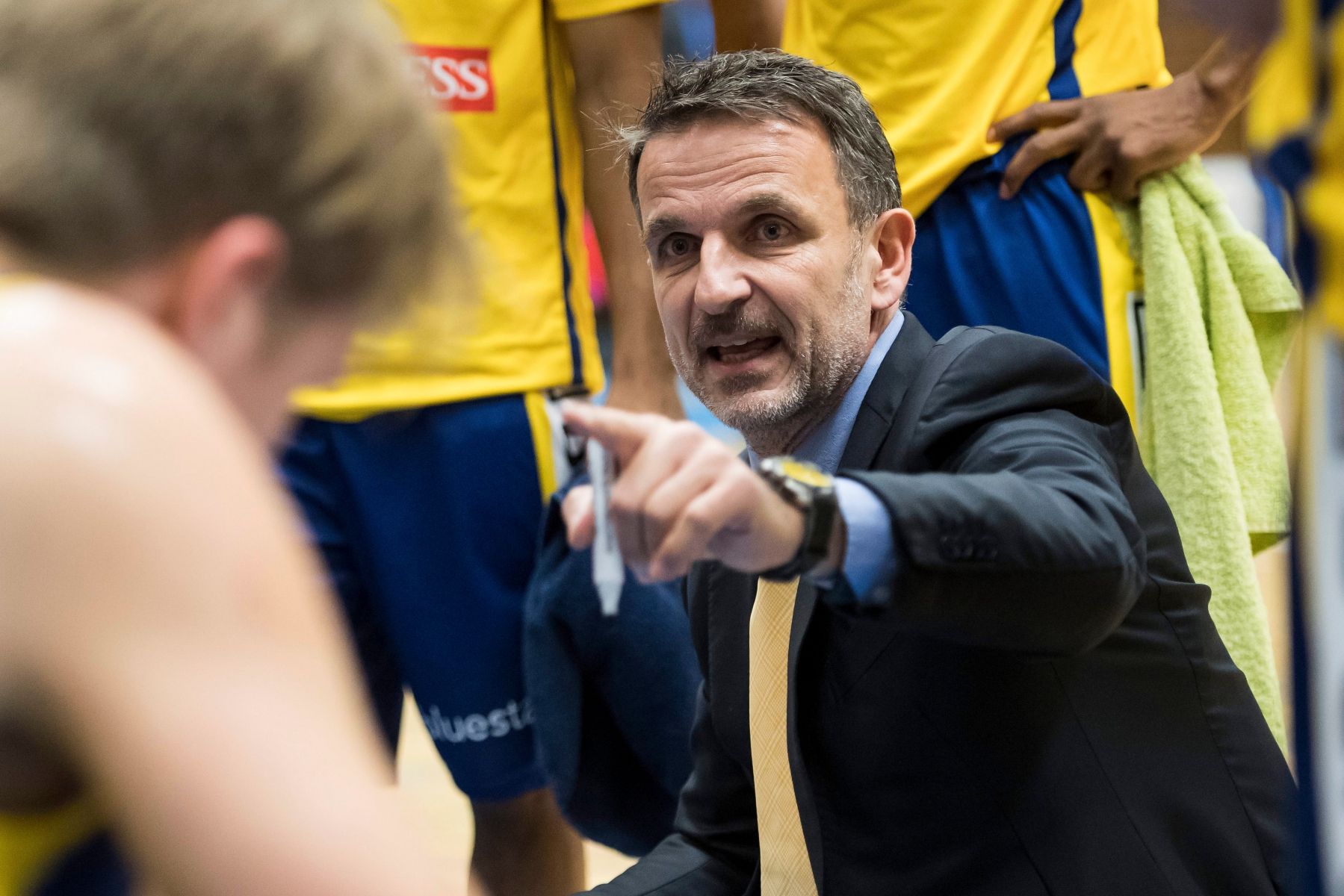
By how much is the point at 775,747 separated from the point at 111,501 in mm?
856

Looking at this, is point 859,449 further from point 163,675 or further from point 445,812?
point 445,812

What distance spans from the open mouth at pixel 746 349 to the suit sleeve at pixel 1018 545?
33 centimetres

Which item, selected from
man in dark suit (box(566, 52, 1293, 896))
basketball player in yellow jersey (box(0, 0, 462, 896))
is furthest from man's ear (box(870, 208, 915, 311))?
basketball player in yellow jersey (box(0, 0, 462, 896))

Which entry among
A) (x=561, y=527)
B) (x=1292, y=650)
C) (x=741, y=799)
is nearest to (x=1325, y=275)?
(x=1292, y=650)

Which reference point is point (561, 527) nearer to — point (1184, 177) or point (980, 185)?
point (980, 185)

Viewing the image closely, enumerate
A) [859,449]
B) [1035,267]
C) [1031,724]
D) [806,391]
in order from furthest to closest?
1. [1035,267]
2. [806,391]
3. [859,449]
4. [1031,724]

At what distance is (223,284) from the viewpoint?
0.65 meters

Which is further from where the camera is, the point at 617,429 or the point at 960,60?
the point at 960,60

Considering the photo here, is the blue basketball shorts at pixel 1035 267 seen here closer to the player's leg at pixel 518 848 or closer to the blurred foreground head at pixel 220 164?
the player's leg at pixel 518 848

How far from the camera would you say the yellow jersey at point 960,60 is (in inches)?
62.7

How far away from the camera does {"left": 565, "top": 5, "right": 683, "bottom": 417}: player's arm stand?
5.63 ft

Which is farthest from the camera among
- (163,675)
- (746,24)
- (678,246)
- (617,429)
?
(746,24)

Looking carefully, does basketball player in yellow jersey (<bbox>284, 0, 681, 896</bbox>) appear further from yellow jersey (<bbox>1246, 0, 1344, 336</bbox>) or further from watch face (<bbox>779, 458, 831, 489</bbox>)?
yellow jersey (<bbox>1246, 0, 1344, 336</bbox>)

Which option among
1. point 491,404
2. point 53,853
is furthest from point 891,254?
point 53,853
